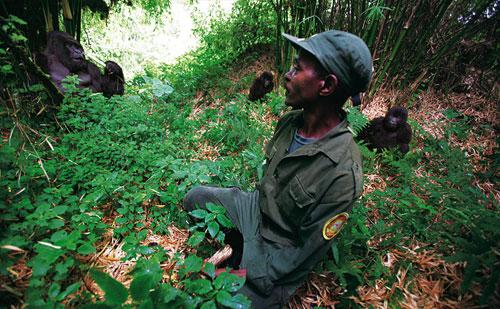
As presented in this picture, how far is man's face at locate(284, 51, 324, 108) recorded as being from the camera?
1.52 metres

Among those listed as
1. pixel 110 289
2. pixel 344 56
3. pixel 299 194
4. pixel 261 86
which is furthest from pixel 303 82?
pixel 261 86

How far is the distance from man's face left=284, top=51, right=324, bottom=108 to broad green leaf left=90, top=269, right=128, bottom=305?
4.59ft

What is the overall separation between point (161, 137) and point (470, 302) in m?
3.29

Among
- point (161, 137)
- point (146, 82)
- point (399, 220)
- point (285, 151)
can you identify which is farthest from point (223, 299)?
point (146, 82)

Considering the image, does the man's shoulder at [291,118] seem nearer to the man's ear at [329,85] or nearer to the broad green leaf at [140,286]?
the man's ear at [329,85]

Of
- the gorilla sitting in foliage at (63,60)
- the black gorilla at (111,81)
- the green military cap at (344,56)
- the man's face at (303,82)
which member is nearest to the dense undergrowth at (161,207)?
the gorilla sitting in foliage at (63,60)

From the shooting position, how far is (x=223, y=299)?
1.17 meters

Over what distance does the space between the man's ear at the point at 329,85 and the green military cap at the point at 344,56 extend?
3cm

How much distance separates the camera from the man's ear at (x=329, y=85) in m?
1.46

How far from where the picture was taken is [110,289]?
0.96 meters

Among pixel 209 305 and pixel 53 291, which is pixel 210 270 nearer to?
pixel 209 305

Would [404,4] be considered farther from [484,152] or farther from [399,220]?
[399,220]

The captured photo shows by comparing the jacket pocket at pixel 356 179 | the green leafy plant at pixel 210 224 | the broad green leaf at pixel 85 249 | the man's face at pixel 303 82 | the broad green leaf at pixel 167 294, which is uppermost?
the man's face at pixel 303 82

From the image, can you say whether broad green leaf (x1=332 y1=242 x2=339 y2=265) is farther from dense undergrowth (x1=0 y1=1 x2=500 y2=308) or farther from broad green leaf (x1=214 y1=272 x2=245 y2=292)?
broad green leaf (x1=214 y1=272 x2=245 y2=292)
